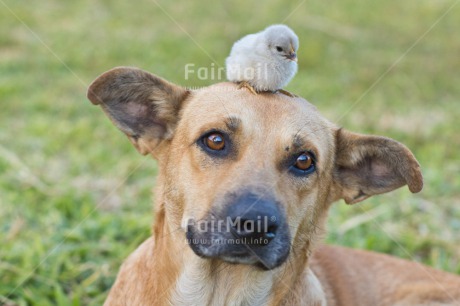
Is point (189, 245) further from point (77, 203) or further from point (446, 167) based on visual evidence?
point (446, 167)

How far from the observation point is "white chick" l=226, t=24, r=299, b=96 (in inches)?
154

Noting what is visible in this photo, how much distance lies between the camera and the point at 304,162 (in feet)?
Result: 12.8

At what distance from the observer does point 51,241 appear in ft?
18.0

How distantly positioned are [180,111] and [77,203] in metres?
2.64

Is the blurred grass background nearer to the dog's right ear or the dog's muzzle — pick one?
the dog's right ear

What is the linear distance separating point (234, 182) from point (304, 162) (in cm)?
62

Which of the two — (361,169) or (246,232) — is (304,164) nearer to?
(361,169)

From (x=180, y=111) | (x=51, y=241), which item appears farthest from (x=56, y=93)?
(x=180, y=111)

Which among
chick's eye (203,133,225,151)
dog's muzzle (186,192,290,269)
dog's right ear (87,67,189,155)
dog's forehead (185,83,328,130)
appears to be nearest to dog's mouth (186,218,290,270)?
dog's muzzle (186,192,290,269)

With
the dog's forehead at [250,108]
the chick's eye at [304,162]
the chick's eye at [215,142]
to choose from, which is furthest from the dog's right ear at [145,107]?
the chick's eye at [304,162]

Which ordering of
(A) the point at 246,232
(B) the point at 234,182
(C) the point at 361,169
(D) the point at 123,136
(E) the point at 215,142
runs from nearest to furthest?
(A) the point at 246,232 → (B) the point at 234,182 → (E) the point at 215,142 → (C) the point at 361,169 → (D) the point at 123,136

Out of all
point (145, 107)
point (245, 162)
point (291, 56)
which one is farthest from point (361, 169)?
point (145, 107)

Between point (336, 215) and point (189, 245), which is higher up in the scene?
point (189, 245)

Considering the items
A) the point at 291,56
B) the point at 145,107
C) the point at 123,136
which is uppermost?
the point at 291,56
